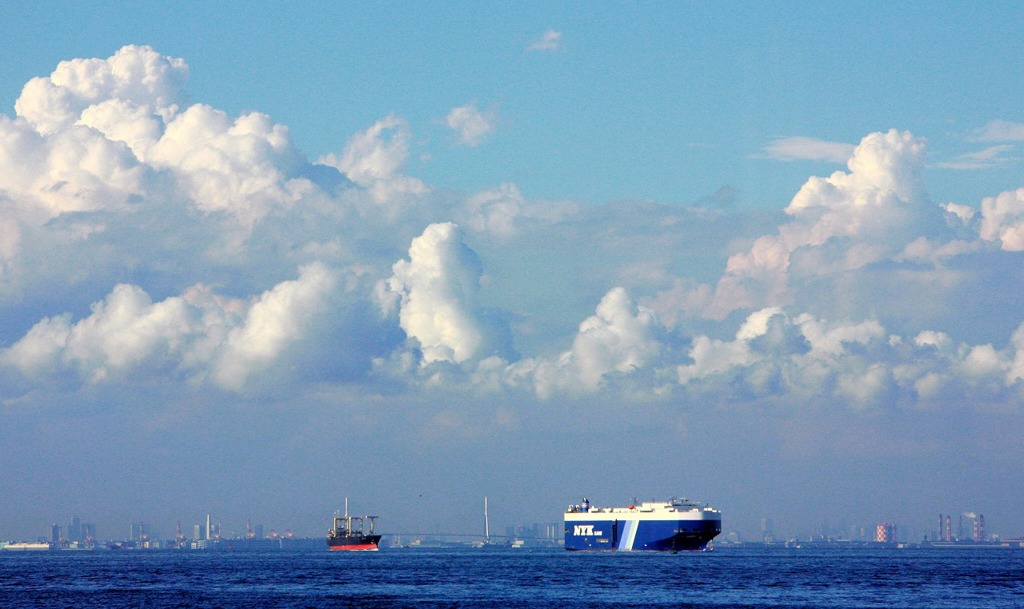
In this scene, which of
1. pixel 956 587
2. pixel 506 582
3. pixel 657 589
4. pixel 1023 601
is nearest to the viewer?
pixel 1023 601

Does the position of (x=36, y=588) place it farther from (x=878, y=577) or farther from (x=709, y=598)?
(x=878, y=577)

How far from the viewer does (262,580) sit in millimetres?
191500

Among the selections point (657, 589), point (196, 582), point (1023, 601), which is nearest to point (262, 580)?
point (196, 582)

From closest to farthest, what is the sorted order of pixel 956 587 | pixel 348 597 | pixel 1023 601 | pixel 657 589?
pixel 1023 601
pixel 348 597
pixel 657 589
pixel 956 587

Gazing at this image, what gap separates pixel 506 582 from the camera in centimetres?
18112

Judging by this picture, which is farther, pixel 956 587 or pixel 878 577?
pixel 878 577

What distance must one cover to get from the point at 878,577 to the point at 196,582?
331 feet

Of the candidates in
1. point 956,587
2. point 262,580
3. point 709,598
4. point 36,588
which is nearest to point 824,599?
point 709,598

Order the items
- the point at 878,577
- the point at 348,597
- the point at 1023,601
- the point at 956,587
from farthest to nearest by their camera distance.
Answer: the point at 878,577 → the point at 956,587 → the point at 348,597 → the point at 1023,601

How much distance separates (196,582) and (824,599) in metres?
92.4

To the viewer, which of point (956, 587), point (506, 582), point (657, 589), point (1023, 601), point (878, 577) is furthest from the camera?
point (878, 577)

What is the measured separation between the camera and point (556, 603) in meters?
133

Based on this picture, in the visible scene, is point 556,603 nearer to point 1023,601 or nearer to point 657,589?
point 657,589

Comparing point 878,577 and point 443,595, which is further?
point 878,577
